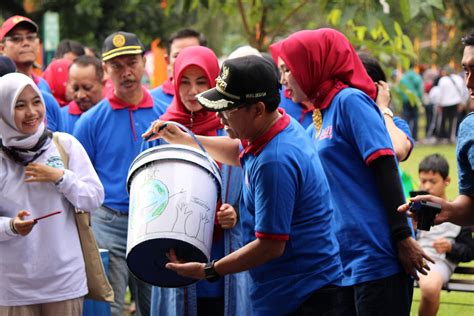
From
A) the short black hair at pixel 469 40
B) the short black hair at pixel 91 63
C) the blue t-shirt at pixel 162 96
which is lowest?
the blue t-shirt at pixel 162 96

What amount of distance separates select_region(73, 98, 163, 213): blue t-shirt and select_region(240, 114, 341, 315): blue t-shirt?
7.52ft

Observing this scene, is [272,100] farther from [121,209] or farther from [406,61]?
[406,61]

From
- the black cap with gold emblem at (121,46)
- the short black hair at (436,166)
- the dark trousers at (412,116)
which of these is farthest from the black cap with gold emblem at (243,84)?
the dark trousers at (412,116)

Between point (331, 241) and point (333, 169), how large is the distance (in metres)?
0.51

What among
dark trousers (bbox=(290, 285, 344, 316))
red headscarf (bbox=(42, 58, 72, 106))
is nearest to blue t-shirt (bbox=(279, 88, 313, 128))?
dark trousers (bbox=(290, 285, 344, 316))

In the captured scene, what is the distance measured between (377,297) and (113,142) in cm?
255

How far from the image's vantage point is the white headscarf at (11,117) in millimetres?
4906

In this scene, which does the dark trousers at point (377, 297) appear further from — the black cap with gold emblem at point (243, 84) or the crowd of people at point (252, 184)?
the black cap with gold emblem at point (243, 84)

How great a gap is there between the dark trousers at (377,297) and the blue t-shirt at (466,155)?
0.62 metres

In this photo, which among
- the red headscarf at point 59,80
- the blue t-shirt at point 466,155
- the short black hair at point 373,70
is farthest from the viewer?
the red headscarf at point 59,80

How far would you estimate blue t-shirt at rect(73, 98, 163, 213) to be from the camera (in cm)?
634

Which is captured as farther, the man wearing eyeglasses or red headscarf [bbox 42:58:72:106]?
red headscarf [bbox 42:58:72:106]

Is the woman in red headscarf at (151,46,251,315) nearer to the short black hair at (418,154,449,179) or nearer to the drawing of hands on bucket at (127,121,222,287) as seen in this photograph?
the drawing of hands on bucket at (127,121,222,287)

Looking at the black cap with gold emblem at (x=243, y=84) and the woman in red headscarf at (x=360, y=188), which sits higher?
the black cap with gold emblem at (x=243, y=84)
